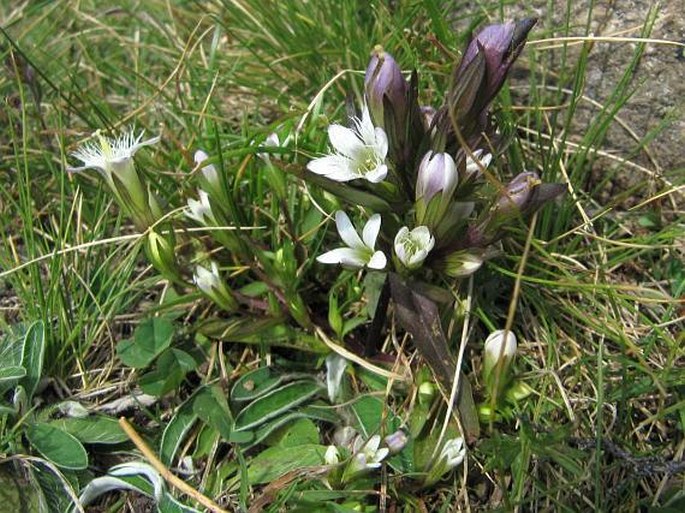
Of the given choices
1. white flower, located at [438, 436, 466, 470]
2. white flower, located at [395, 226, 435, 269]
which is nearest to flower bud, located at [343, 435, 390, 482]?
white flower, located at [438, 436, 466, 470]

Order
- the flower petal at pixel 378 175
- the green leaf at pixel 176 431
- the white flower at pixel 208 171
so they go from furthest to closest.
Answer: the white flower at pixel 208 171
the green leaf at pixel 176 431
the flower petal at pixel 378 175

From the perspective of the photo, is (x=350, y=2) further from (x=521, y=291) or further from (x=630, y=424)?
(x=630, y=424)

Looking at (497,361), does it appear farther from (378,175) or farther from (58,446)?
(58,446)

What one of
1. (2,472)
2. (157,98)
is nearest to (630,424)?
(2,472)

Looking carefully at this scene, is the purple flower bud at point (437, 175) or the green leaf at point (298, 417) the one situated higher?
the purple flower bud at point (437, 175)

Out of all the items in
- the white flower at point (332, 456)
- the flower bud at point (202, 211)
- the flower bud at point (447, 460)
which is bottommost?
the flower bud at point (447, 460)

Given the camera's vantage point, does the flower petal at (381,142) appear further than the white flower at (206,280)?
No

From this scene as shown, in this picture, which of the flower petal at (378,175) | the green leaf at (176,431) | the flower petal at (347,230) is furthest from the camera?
the green leaf at (176,431)

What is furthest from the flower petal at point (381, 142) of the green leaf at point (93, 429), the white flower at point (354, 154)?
the green leaf at point (93, 429)

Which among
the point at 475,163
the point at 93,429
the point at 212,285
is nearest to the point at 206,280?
the point at 212,285

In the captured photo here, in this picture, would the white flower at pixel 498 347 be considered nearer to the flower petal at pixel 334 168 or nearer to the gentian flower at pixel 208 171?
the flower petal at pixel 334 168

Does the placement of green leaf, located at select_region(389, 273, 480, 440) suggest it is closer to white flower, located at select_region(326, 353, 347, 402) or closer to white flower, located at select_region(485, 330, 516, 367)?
white flower, located at select_region(485, 330, 516, 367)
